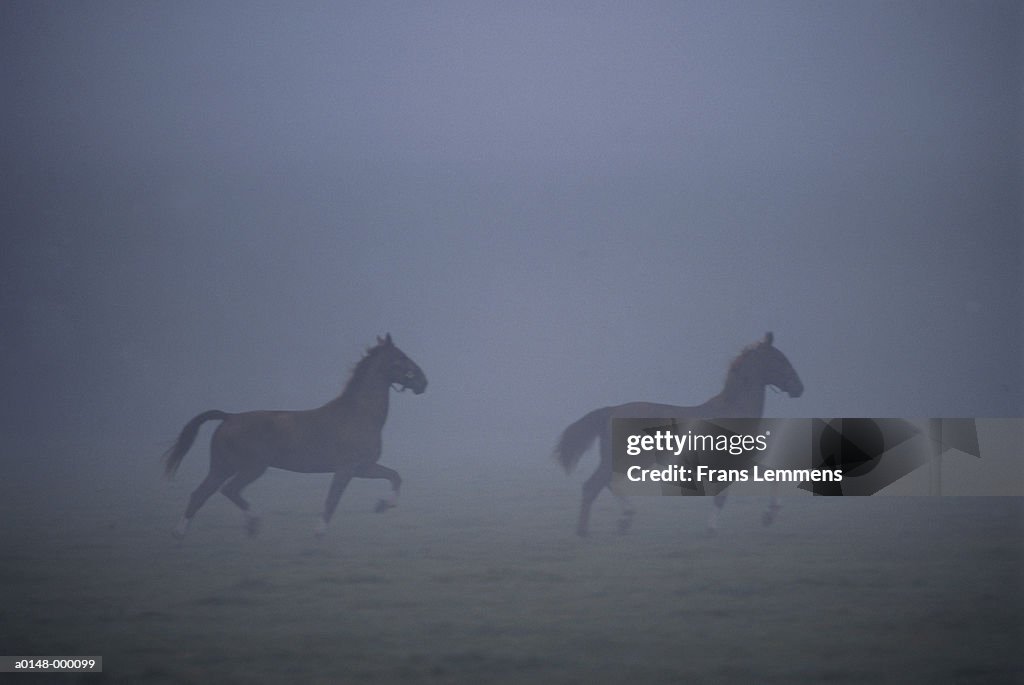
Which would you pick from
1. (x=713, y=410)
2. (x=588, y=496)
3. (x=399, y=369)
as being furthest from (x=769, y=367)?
(x=399, y=369)

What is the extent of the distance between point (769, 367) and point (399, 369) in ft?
Answer: 7.79

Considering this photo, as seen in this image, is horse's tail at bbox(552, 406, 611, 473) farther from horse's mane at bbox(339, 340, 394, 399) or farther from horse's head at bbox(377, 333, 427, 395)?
horse's mane at bbox(339, 340, 394, 399)

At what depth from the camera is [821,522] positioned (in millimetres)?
6098

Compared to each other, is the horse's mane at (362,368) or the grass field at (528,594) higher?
the horse's mane at (362,368)

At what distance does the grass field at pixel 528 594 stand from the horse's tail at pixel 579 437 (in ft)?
1.52

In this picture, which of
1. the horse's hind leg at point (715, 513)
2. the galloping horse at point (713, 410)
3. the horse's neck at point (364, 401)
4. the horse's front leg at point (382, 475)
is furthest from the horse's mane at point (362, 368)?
the horse's hind leg at point (715, 513)

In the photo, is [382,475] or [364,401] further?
[364,401]

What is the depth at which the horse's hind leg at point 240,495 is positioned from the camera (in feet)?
18.8

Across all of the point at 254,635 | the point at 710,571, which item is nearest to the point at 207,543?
the point at 254,635

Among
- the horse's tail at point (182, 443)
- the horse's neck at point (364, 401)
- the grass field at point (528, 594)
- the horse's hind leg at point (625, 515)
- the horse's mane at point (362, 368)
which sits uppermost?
the horse's mane at point (362, 368)

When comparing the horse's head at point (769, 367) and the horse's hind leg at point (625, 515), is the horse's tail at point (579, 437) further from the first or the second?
the horse's head at point (769, 367)

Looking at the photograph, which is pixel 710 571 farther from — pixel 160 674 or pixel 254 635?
pixel 160 674

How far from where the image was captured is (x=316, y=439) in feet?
19.6

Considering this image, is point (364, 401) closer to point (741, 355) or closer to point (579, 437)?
point (579, 437)
